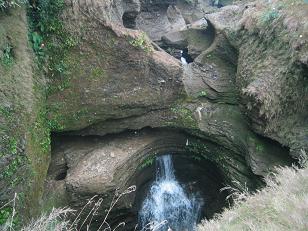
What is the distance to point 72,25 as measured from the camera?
923 centimetres

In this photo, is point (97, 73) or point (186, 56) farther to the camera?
point (186, 56)

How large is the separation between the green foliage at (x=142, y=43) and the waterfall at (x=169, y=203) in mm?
3939

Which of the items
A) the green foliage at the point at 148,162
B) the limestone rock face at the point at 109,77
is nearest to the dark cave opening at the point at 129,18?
the limestone rock face at the point at 109,77

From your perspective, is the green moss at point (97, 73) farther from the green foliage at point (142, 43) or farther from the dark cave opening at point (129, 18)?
the dark cave opening at point (129, 18)

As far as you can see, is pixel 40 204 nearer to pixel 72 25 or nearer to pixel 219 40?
pixel 72 25

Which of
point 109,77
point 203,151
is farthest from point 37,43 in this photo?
point 203,151

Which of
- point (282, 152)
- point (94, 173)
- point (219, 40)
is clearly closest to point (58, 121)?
point (94, 173)

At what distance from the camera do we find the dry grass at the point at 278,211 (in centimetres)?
459

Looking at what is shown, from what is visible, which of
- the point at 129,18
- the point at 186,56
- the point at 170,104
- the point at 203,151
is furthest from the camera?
the point at 186,56

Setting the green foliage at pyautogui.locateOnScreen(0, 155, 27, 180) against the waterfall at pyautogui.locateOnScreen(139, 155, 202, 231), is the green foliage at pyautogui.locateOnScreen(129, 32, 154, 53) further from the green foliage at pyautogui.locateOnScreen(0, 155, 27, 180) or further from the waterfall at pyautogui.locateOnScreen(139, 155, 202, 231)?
the green foliage at pyautogui.locateOnScreen(0, 155, 27, 180)

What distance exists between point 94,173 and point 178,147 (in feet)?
11.4

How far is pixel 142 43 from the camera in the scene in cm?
1012

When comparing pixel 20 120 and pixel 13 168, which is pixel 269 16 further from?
pixel 13 168

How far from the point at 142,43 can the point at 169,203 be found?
18.5 ft
